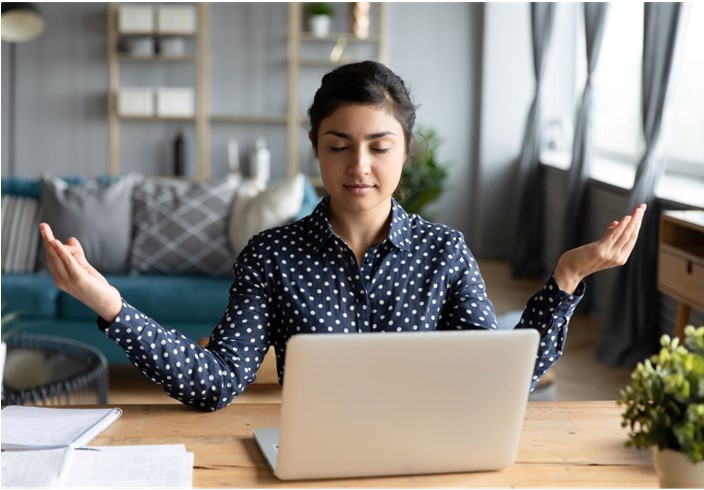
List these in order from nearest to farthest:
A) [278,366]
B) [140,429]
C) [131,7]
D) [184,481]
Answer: [184,481] < [140,429] < [278,366] < [131,7]

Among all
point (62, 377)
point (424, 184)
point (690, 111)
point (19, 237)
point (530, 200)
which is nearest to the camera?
point (62, 377)

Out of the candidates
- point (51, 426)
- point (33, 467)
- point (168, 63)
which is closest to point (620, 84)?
point (168, 63)

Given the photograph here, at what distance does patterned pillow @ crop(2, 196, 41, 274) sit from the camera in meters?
4.64

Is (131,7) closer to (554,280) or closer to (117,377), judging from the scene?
(117,377)

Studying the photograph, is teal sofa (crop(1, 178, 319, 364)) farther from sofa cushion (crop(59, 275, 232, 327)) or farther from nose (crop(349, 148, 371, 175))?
nose (crop(349, 148, 371, 175))

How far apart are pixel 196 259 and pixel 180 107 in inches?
121

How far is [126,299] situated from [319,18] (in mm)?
3695

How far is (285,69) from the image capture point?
7590 millimetres

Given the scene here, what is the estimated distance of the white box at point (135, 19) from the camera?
7215 millimetres

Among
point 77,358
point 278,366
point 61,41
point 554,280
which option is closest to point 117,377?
point 77,358

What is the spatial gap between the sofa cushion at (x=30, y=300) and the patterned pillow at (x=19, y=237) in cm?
31

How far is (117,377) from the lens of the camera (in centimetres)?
450

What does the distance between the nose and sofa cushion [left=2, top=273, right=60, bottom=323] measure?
116 inches

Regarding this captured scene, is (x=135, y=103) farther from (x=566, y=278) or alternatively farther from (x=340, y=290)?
(x=566, y=278)
